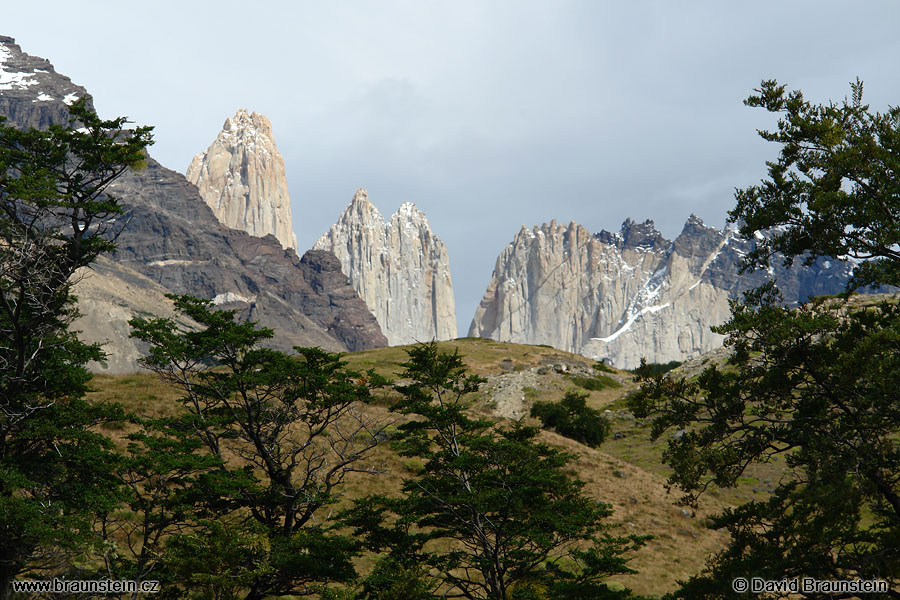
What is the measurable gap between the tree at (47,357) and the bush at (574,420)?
35984mm

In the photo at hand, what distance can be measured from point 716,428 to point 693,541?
2102 cm

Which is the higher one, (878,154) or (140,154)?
(140,154)

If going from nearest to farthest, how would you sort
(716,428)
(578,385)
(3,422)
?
(716,428) → (3,422) → (578,385)

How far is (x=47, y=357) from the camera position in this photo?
17594mm

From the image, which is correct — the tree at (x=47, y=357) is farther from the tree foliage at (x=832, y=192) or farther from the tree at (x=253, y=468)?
the tree foliage at (x=832, y=192)

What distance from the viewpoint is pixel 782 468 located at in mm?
42562

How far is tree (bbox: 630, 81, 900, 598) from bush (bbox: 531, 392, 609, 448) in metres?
33.8

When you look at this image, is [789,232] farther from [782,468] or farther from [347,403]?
[782,468]

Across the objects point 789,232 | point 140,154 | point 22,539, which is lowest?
point 22,539

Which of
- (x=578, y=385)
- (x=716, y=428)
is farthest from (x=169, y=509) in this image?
(x=578, y=385)

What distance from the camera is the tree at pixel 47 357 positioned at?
1523cm

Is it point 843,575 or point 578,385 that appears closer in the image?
point 843,575

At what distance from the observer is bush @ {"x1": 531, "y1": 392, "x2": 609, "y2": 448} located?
48.2 metres

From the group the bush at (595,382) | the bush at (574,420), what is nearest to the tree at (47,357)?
the bush at (574,420)
